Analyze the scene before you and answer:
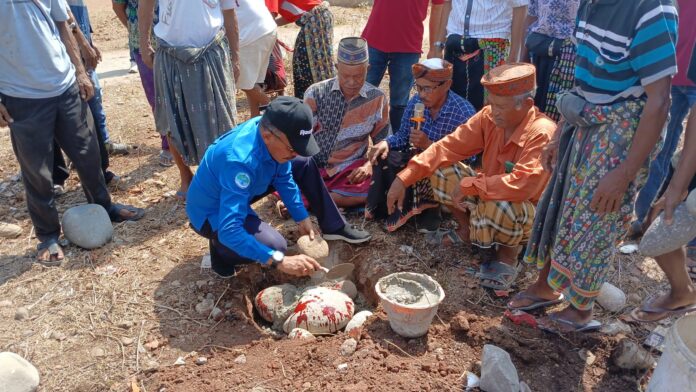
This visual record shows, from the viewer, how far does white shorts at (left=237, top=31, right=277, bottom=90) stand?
16.3ft

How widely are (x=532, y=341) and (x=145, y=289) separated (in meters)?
2.37

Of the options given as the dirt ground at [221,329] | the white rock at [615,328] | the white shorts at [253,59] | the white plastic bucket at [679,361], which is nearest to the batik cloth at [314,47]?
the white shorts at [253,59]

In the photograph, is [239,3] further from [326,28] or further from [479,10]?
[479,10]

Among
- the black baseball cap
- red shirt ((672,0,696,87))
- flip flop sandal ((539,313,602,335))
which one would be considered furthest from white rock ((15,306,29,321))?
red shirt ((672,0,696,87))

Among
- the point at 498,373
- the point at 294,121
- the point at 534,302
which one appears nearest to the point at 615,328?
the point at 534,302

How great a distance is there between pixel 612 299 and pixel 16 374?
3250mm

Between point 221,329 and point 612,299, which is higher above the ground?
point 612,299

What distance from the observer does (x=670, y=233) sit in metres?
2.56

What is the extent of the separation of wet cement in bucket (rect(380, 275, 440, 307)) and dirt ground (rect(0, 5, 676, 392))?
22 centimetres

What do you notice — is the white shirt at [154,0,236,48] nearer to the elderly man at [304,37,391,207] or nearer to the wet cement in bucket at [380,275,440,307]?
the elderly man at [304,37,391,207]

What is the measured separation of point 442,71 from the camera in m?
3.77

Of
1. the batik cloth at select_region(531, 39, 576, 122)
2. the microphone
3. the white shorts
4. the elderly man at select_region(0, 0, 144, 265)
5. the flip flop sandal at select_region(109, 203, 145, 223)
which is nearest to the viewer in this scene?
the elderly man at select_region(0, 0, 144, 265)

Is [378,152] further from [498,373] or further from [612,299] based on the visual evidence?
[498,373]

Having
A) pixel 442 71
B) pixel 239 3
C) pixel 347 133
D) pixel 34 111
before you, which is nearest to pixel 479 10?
pixel 442 71
